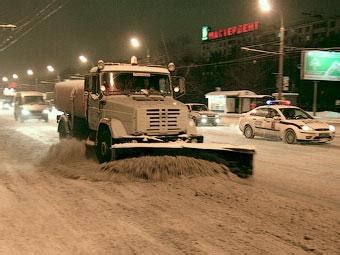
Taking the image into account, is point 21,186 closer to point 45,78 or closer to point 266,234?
point 266,234

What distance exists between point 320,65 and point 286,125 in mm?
24788

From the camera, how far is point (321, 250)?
16.8ft

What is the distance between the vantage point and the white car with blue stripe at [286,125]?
1723cm

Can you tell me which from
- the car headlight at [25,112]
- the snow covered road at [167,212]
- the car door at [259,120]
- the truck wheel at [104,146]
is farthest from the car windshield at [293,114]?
the car headlight at [25,112]

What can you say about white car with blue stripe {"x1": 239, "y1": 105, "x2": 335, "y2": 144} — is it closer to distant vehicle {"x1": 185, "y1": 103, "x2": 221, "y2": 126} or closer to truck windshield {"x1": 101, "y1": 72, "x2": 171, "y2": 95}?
truck windshield {"x1": 101, "y1": 72, "x2": 171, "y2": 95}

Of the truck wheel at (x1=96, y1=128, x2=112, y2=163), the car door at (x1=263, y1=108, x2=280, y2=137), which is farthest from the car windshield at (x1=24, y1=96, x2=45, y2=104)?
the truck wheel at (x1=96, y1=128, x2=112, y2=163)

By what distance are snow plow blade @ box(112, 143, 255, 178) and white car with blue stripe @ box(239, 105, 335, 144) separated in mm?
8133

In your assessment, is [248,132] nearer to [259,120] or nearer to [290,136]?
[259,120]

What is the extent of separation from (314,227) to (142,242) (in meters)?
2.25

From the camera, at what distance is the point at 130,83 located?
38.2ft

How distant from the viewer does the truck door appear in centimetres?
1180

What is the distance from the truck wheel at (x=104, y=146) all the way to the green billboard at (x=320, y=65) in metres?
31.4

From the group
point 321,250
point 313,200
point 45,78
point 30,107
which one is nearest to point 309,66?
point 30,107

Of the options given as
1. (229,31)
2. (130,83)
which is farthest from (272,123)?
(229,31)
